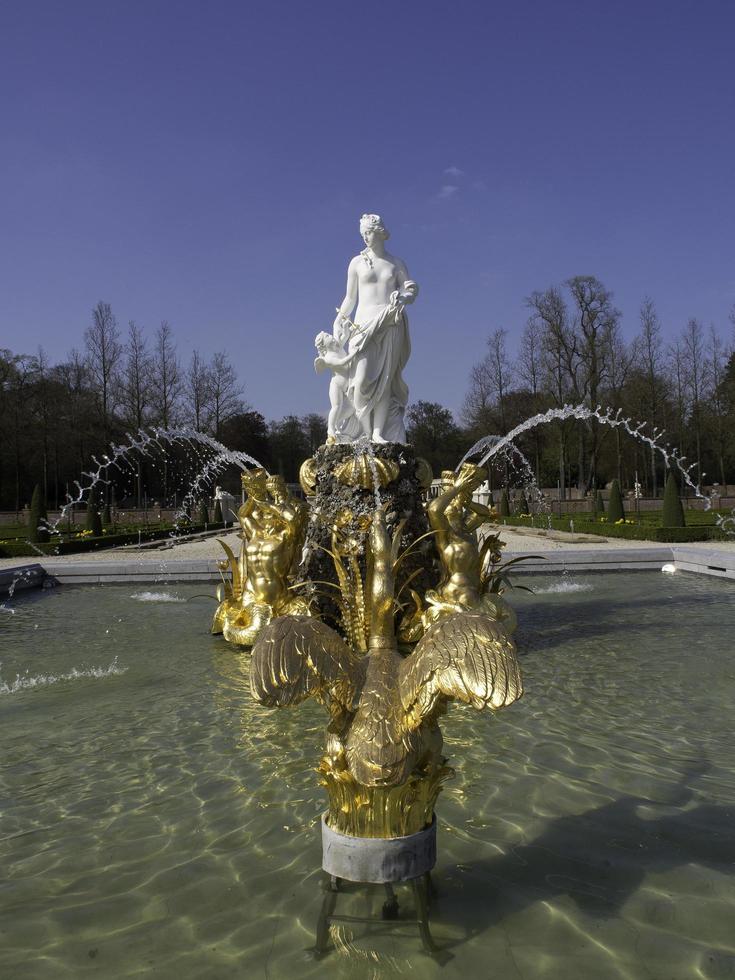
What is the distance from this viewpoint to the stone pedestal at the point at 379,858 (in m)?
2.32

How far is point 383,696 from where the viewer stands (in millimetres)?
2400

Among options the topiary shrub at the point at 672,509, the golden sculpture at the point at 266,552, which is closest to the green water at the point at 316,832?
the golden sculpture at the point at 266,552

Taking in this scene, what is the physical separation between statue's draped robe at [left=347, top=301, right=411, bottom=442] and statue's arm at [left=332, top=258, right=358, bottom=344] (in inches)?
7.6

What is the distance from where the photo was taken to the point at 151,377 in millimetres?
40656

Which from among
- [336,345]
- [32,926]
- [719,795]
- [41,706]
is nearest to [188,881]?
[32,926]

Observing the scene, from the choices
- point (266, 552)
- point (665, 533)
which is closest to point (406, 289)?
point (266, 552)

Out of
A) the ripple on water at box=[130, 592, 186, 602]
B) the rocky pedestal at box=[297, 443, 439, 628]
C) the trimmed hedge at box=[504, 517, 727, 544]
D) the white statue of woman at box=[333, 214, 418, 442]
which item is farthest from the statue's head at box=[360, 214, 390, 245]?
the trimmed hedge at box=[504, 517, 727, 544]

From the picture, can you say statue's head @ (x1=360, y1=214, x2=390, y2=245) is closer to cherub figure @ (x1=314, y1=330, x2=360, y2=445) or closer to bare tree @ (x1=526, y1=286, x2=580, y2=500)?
cherub figure @ (x1=314, y1=330, x2=360, y2=445)

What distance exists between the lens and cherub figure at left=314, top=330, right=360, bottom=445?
8.27m

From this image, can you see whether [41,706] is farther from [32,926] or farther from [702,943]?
[702,943]

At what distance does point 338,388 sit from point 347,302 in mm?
1023

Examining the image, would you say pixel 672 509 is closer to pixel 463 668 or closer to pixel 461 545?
pixel 461 545

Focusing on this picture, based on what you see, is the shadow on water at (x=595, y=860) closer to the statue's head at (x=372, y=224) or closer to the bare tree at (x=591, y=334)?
the statue's head at (x=372, y=224)

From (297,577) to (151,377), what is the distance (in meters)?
35.9
